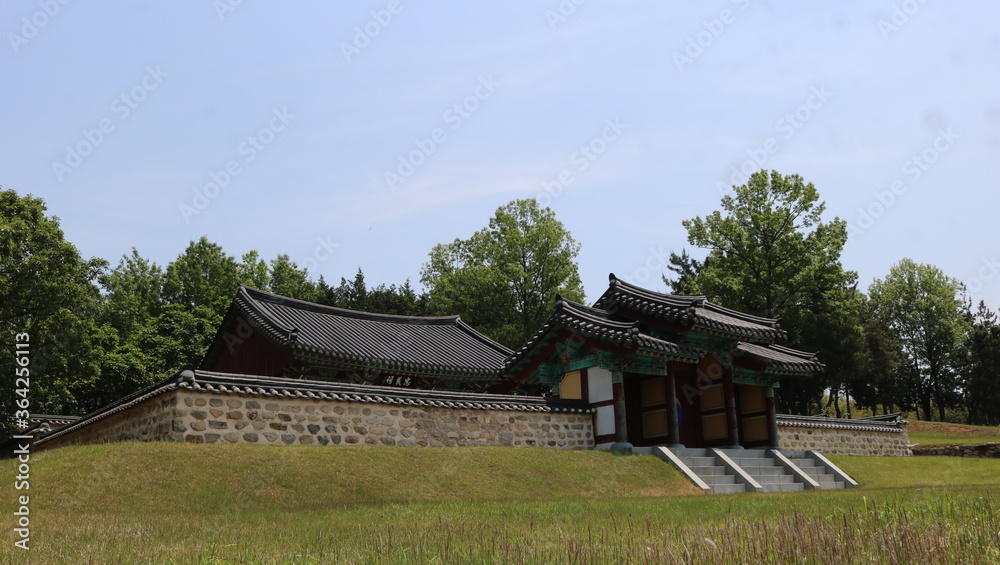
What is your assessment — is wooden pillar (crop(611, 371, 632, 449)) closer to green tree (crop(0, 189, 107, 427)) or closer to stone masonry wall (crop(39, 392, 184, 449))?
stone masonry wall (crop(39, 392, 184, 449))

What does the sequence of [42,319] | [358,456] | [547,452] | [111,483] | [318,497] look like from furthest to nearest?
[42,319], [547,452], [358,456], [318,497], [111,483]

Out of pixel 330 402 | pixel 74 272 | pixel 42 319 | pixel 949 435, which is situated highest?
pixel 74 272

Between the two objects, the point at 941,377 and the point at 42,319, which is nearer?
the point at 42,319

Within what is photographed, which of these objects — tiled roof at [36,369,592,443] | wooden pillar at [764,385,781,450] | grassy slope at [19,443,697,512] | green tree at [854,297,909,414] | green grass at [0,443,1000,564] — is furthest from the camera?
green tree at [854,297,909,414]

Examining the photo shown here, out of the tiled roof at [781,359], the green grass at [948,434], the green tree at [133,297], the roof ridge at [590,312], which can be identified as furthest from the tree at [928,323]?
the green tree at [133,297]

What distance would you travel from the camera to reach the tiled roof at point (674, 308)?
63.1 ft

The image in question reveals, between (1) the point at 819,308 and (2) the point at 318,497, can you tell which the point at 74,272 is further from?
(1) the point at 819,308

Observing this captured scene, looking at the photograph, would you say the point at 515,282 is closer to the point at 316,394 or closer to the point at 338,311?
the point at 338,311

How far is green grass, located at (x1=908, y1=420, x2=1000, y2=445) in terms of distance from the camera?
3478 cm

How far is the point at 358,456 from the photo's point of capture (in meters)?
13.9

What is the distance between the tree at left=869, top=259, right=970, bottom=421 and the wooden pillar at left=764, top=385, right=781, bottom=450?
33632mm

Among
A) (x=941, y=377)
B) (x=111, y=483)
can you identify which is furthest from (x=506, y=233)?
(x=941, y=377)

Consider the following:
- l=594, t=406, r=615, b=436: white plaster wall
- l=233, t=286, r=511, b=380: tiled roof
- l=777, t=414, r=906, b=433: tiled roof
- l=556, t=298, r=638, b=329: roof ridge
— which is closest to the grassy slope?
l=594, t=406, r=615, b=436: white plaster wall

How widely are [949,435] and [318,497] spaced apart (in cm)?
3555
